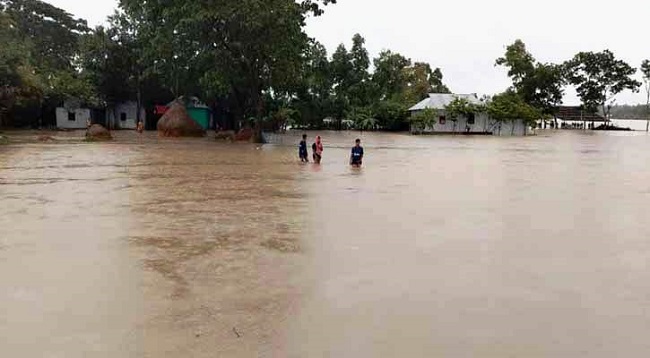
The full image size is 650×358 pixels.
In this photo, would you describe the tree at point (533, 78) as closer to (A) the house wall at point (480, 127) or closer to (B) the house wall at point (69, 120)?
(A) the house wall at point (480, 127)


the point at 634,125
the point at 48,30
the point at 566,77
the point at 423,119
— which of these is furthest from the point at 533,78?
the point at 48,30

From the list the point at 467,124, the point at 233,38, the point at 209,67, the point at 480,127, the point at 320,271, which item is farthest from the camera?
the point at 480,127

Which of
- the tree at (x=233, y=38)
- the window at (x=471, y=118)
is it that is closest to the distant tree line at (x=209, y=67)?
the tree at (x=233, y=38)

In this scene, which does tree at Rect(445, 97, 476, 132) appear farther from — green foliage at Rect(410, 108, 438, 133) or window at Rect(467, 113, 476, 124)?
green foliage at Rect(410, 108, 438, 133)

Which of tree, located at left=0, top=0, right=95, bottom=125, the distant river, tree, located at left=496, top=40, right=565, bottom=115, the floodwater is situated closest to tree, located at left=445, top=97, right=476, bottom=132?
tree, located at left=496, top=40, right=565, bottom=115

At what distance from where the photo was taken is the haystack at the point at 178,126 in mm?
39750

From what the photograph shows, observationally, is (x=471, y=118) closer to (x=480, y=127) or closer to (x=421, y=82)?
(x=480, y=127)

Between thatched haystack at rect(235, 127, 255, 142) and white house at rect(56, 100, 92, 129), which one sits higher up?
white house at rect(56, 100, 92, 129)

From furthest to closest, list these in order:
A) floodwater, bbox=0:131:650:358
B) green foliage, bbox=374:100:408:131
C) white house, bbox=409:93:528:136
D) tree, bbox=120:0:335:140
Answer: green foliage, bbox=374:100:408:131, white house, bbox=409:93:528:136, tree, bbox=120:0:335:140, floodwater, bbox=0:131:650:358

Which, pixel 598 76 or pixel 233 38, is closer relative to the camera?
pixel 233 38

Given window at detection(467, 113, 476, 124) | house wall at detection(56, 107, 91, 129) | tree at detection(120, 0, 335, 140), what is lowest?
house wall at detection(56, 107, 91, 129)

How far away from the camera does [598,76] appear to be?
77.8 m

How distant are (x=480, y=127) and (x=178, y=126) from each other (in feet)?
107

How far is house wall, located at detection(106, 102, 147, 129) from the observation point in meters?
53.3
